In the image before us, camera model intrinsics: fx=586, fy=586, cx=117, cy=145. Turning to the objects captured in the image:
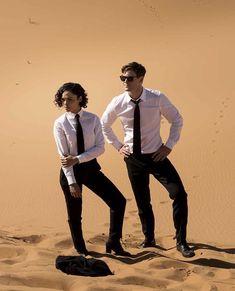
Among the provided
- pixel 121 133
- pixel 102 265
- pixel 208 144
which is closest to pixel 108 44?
pixel 121 133

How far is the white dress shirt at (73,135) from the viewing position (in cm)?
525

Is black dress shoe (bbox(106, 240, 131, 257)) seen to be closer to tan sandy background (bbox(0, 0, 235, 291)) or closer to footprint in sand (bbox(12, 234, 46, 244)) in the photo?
tan sandy background (bbox(0, 0, 235, 291))

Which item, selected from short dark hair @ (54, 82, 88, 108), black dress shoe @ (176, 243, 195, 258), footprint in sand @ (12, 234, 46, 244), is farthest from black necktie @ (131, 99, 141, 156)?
footprint in sand @ (12, 234, 46, 244)

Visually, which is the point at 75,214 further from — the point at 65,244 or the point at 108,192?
the point at 65,244

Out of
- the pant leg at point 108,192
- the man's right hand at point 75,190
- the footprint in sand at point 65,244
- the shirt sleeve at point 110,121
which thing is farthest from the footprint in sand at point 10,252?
the shirt sleeve at point 110,121

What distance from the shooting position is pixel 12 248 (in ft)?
Answer: 17.9

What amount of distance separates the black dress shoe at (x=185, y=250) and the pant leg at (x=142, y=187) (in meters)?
0.41

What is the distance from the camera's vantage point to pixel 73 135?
17.2 ft

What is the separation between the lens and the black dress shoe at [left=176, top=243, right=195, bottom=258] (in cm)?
558

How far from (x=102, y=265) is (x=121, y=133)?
5.53 meters

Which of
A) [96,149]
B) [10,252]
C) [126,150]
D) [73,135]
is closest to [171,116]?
[126,150]

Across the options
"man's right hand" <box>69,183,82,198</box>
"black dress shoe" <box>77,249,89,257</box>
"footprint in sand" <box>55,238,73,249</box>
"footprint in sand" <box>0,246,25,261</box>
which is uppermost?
"man's right hand" <box>69,183,82,198</box>

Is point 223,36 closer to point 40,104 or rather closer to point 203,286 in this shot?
point 40,104

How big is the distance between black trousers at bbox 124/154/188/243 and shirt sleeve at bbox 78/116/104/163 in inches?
20.6
